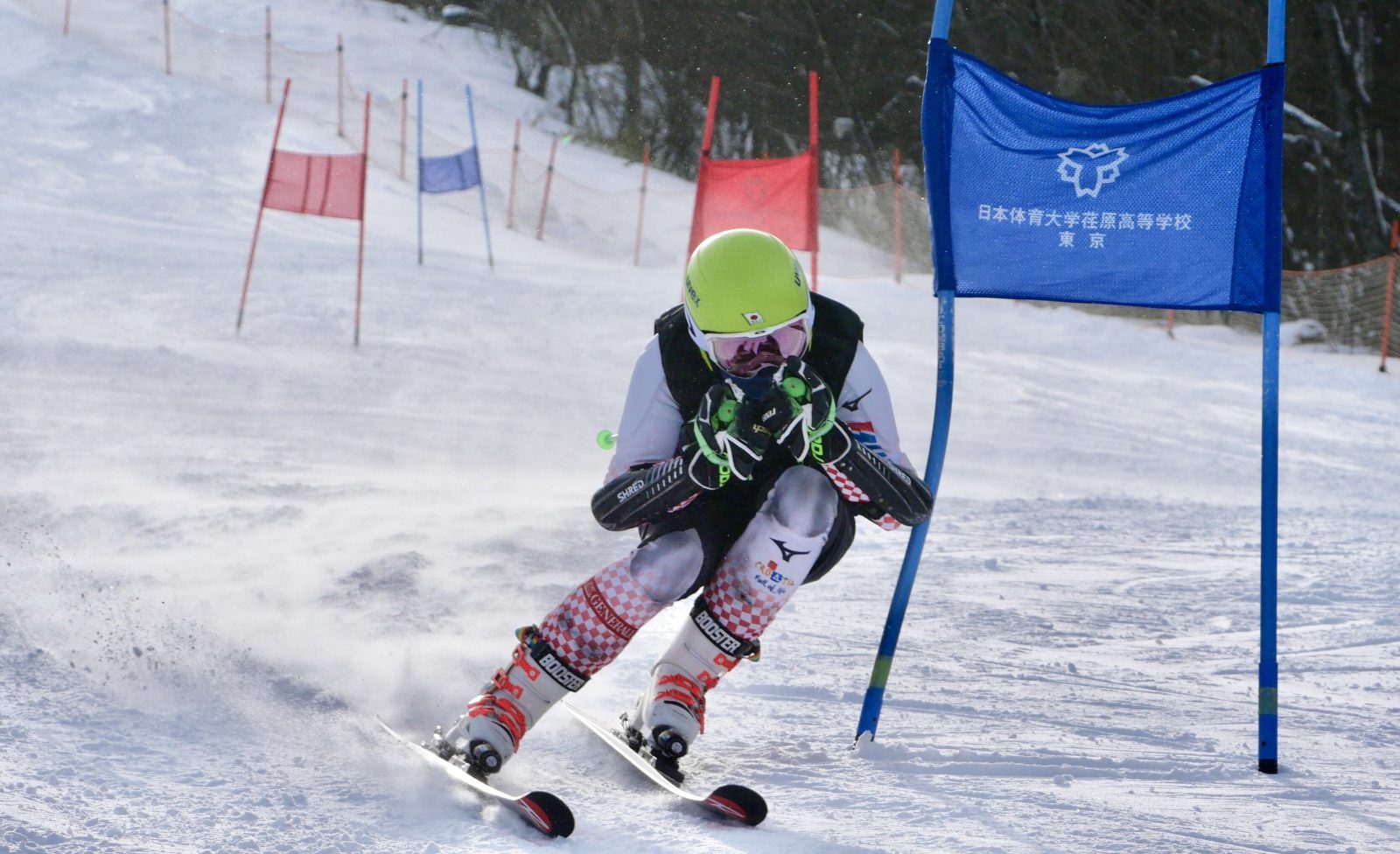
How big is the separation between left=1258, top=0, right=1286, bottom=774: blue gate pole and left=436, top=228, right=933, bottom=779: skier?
2.96 feet

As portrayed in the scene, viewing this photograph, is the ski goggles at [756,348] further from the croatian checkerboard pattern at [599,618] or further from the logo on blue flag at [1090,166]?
the logo on blue flag at [1090,166]

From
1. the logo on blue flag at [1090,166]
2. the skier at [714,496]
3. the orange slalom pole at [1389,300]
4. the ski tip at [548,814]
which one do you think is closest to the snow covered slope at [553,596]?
the ski tip at [548,814]

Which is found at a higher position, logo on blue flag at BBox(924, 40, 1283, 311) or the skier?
logo on blue flag at BBox(924, 40, 1283, 311)

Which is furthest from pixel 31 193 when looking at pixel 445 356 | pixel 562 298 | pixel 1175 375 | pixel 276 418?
pixel 1175 375

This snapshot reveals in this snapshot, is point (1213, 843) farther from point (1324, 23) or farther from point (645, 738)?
point (1324, 23)

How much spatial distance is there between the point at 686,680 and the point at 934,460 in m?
0.89

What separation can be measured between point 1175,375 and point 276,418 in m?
8.29

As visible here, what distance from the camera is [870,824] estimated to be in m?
2.84

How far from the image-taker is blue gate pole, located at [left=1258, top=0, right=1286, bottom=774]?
3.41 metres

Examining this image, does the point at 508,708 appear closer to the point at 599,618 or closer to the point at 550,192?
the point at 599,618

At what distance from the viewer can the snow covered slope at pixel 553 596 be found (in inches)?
113

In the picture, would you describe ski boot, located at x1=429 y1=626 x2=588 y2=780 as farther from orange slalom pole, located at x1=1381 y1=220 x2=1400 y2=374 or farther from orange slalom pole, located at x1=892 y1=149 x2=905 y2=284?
orange slalom pole, located at x1=892 y1=149 x2=905 y2=284

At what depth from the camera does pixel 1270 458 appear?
348cm

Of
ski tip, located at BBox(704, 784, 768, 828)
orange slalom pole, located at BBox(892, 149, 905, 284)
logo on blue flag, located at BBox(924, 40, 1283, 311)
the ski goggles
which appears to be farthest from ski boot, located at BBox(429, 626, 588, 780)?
orange slalom pole, located at BBox(892, 149, 905, 284)
